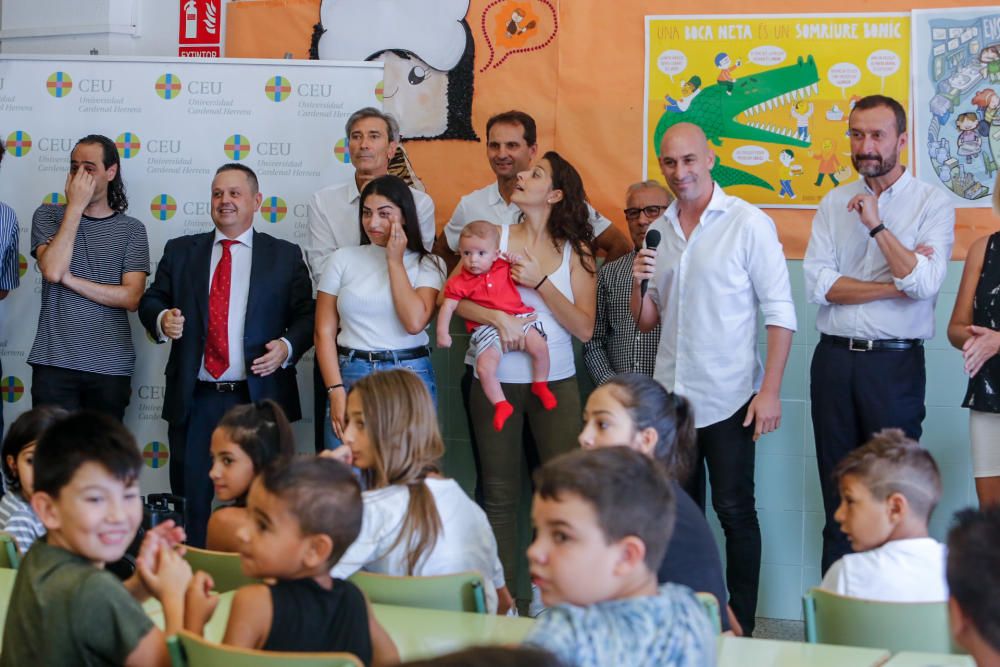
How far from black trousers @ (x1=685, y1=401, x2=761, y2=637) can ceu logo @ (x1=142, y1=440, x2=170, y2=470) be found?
92.4 inches

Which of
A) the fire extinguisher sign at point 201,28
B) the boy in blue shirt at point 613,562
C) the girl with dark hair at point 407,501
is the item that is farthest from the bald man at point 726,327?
the fire extinguisher sign at point 201,28

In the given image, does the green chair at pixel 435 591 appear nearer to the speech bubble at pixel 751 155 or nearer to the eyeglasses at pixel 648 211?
the eyeglasses at pixel 648 211

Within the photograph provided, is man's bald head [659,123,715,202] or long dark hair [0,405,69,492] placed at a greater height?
man's bald head [659,123,715,202]

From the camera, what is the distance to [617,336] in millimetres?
4590

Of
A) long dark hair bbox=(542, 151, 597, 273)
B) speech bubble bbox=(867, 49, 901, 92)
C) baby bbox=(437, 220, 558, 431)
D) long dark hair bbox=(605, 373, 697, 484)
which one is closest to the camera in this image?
long dark hair bbox=(605, 373, 697, 484)

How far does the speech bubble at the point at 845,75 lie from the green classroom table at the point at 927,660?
119 inches

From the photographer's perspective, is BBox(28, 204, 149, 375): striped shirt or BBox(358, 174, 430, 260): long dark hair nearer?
BBox(358, 174, 430, 260): long dark hair

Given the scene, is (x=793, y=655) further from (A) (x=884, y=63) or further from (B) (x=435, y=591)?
(A) (x=884, y=63)

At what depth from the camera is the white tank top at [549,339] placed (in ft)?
14.3

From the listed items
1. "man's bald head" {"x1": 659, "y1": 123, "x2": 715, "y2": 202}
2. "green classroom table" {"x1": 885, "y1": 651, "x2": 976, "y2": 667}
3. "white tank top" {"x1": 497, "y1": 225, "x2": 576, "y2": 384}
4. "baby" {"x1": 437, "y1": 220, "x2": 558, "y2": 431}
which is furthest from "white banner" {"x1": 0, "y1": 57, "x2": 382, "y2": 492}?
"green classroom table" {"x1": 885, "y1": 651, "x2": 976, "y2": 667}

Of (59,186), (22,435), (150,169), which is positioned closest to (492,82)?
(150,169)

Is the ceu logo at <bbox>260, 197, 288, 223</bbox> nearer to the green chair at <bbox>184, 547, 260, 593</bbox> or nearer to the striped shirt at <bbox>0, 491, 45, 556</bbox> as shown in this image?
the striped shirt at <bbox>0, 491, 45, 556</bbox>

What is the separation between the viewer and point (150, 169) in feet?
16.6

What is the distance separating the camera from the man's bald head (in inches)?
157
